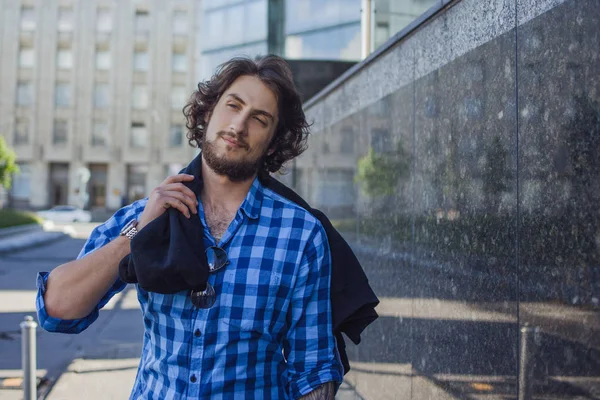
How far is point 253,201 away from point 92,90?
53.9 m

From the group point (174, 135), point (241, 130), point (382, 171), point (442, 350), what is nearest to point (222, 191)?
point (241, 130)

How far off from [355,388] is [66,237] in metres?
26.8

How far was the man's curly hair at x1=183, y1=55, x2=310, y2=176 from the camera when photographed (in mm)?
2402

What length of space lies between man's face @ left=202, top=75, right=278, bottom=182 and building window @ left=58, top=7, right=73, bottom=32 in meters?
55.2

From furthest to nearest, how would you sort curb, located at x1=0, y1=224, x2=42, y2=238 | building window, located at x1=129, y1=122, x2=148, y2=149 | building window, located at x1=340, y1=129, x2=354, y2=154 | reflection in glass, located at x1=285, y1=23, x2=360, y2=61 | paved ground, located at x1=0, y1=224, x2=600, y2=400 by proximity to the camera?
building window, located at x1=129, y1=122, x2=148, y2=149 < curb, located at x1=0, y1=224, x2=42, y2=238 < reflection in glass, located at x1=285, y1=23, x2=360, y2=61 < building window, located at x1=340, y1=129, x2=354, y2=154 < paved ground, located at x1=0, y1=224, x2=600, y2=400

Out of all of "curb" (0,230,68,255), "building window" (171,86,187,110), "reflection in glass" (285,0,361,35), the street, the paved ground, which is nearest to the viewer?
the paved ground

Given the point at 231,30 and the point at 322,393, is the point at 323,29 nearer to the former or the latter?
the point at 231,30

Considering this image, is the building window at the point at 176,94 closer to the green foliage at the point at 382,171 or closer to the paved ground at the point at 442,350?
the paved ground at the point at 442,350

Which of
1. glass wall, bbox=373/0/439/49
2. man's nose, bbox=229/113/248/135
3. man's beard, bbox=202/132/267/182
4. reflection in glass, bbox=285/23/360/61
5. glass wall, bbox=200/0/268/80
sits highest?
glass wall, bbox=200/0/268/80

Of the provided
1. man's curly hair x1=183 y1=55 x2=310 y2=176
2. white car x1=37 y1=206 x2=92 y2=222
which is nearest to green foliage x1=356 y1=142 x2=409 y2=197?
man's curly hair x1=183 y1=55 x2=310 y2=176

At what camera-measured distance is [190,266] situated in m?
1.87

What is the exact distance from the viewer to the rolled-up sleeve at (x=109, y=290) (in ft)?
6.66

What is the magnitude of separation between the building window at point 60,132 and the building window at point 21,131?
7.48 ft

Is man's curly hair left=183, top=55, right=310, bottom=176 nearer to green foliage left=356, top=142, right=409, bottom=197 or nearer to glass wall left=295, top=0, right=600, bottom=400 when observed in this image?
glass wall left=295, top=0, right=600, bottom=400
